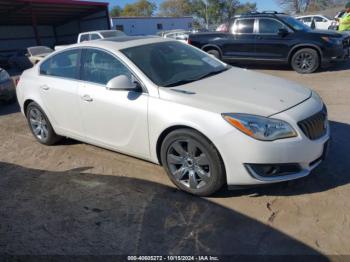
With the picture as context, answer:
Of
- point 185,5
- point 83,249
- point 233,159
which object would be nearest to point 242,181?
point 233,159

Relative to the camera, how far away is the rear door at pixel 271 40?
10633mm

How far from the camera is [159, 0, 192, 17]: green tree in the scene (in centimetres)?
7225

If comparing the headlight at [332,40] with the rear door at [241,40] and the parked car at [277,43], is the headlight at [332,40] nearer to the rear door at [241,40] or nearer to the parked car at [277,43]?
the parked car at [277,43]

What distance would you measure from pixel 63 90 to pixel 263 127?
9.06 feet

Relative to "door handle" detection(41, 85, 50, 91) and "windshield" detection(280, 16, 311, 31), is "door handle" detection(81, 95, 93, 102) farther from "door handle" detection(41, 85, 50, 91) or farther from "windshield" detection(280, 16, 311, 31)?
"windshield" detection(280, 16, 311, 31)

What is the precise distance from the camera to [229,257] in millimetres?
2740

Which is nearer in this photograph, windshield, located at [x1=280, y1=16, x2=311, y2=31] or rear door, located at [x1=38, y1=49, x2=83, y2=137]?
rear door, located at [x1=38, y1=49, x2=83, y2=137]

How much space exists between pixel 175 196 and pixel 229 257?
106 centimetres

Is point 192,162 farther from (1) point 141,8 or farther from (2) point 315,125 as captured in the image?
(1) point 141,8

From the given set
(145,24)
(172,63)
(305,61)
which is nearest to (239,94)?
(172,63)

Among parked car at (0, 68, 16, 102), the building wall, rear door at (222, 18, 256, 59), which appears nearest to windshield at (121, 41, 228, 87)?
parked car at (0, 68, 16, 102)

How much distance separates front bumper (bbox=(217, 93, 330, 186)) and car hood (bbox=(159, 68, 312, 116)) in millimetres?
186

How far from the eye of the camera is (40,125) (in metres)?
5.39

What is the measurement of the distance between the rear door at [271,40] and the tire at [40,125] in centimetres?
782
